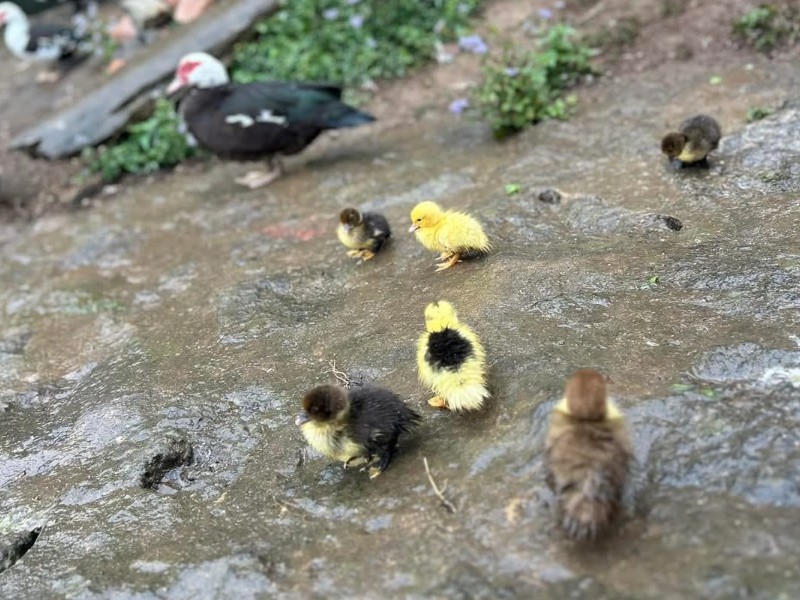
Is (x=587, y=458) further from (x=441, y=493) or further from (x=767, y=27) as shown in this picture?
(x=767, y=27)

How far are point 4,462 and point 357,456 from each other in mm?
2230

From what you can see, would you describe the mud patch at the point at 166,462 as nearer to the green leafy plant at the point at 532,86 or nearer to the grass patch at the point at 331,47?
the green leafy plant at the point at 532,86

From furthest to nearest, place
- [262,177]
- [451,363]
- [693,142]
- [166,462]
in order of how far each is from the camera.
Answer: [262,177] → [693,142] → [166,462] → [451,363]

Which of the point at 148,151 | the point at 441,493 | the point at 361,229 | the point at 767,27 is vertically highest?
the point at 767,27

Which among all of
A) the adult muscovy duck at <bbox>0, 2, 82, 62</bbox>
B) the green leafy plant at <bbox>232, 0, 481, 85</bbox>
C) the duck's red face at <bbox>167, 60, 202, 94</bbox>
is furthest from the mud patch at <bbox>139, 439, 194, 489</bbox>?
the adult muscovy duck at <bbox>0, 2, 82, 62</bbox>

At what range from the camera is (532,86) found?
23.0 feet

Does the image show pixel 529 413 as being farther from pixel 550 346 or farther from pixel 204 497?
pixel 204 497

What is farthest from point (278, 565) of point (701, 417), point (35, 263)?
point (35, 263)

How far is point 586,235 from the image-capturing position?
4.59m

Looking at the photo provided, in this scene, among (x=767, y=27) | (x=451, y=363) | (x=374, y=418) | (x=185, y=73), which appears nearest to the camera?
(x=374, y=418)

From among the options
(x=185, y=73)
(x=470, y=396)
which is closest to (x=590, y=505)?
(x=470, y=396)

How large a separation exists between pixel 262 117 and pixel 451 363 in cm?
485

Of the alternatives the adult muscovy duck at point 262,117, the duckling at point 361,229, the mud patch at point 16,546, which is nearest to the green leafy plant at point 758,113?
the duckling at point 361,229

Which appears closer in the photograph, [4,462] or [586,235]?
[4,462]
